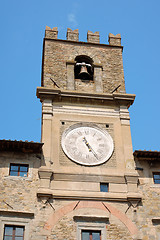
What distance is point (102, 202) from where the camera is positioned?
17.5m

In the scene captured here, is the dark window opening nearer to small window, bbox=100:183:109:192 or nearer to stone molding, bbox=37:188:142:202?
small window, bbox=100:183:109:192

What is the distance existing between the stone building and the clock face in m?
0.04

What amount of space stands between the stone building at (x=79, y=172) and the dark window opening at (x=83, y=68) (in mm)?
165

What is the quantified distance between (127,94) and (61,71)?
3540 mm

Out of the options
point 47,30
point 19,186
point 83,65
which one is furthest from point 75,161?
point 47,30

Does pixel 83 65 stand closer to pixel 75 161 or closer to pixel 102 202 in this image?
pixel 75 161

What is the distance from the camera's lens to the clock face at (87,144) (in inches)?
746

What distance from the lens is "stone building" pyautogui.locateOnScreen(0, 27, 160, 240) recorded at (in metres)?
16.7

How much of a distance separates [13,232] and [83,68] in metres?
9.64

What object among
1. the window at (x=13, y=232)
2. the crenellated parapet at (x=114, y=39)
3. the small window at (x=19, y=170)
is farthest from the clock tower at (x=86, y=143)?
the window at (x=13, y=232)

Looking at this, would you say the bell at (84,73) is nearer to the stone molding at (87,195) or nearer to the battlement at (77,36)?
the battlement at (77,36)

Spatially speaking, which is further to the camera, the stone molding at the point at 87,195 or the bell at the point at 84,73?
the bell at the point at 84,73

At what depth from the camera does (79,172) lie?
18297mm

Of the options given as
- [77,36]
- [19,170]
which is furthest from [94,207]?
[77,36]
